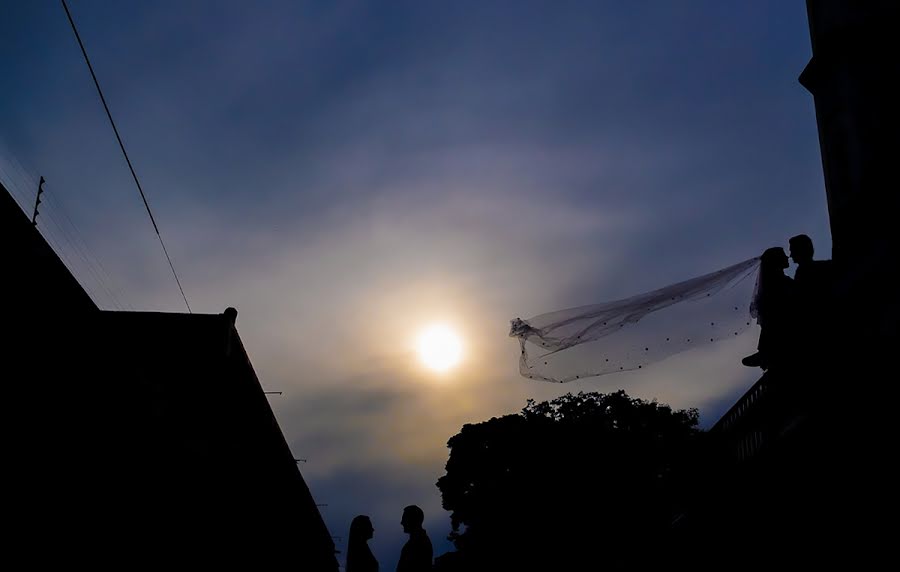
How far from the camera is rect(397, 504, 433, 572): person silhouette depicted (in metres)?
7.79

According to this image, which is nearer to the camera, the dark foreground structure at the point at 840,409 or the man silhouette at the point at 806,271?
the dark foreground structure at the point at 840,409

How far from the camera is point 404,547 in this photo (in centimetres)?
790

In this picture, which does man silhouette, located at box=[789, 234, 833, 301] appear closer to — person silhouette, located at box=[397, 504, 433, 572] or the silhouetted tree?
person silhouette, located at box=[397, 504, 433, 572]

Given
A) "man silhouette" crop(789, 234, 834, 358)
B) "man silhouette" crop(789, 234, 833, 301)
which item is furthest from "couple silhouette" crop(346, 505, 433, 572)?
"man silhouette" crop(789, 234, 833, 301)

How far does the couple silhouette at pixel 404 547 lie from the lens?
7793mm

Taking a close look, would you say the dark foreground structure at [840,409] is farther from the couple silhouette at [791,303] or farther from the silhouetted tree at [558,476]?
the silhouetted tree at [558,476]

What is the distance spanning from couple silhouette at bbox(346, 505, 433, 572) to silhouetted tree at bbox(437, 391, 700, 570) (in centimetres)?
3090

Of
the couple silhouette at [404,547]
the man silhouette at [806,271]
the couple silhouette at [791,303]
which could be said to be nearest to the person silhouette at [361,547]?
the couple silhouette at [404,547]

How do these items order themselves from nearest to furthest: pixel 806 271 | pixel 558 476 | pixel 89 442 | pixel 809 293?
pixel 89 442 → pixel 809 293 → pixel 806 271 → pixel 558 476

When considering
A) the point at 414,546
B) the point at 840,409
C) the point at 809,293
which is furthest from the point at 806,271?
Result: the point at 414,546

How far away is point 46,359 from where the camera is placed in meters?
5.49

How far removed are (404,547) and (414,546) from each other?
0.14 meters

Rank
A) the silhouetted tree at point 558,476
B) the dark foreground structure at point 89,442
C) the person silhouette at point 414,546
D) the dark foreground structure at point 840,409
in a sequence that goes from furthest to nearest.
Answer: the silhouetted tree at point 558,476 → the person silhouette at point 414,546 → the dark foreground structure at point 840,409 → the dark foreground structure at point 89,442

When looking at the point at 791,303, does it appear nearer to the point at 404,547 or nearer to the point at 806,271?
the point at 806,271
